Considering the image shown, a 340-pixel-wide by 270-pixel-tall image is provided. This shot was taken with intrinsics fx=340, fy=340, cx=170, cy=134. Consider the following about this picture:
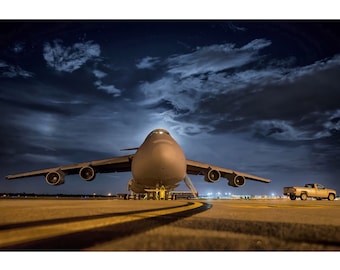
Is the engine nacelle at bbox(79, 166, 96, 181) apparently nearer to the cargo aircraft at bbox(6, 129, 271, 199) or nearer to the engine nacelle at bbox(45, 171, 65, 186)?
the cargo aircraft at bbox(6, 129, 271, 199)

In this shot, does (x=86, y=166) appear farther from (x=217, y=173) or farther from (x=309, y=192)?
(x=309, y=192)

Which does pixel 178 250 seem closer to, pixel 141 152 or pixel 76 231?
pixel 76 231

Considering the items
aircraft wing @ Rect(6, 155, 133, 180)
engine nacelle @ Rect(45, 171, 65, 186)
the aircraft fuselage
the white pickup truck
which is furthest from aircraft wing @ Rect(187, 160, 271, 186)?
engine nacelle @ Rect(45, 171, 65, 186)

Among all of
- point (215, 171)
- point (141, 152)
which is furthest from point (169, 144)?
point (215, 171)

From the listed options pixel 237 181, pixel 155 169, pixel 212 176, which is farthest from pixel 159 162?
pixel 237 181

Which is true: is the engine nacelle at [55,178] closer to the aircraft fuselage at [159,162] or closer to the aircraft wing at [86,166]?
the aircraft wing at [86,166]

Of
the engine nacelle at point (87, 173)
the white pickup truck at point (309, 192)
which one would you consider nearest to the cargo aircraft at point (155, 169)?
the engine nacelle at point (87, 173)
